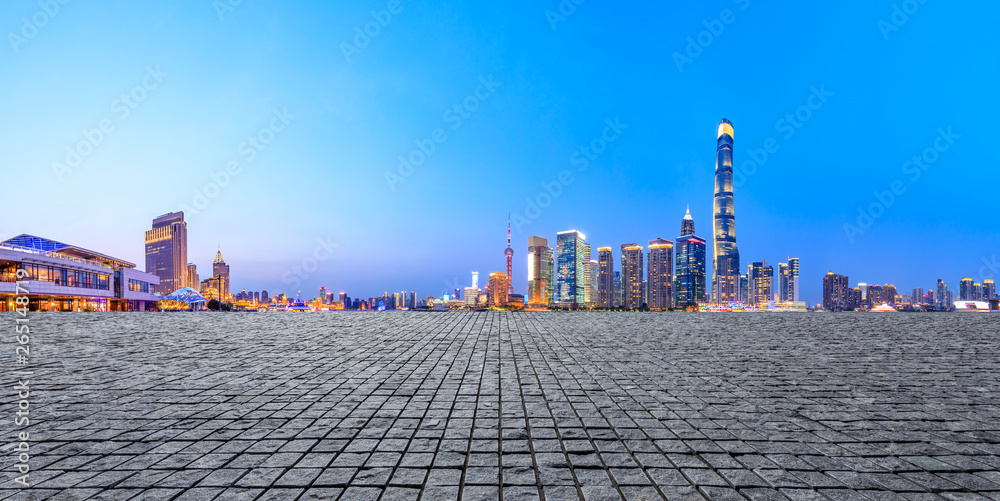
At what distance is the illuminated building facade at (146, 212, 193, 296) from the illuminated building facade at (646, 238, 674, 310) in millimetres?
146610

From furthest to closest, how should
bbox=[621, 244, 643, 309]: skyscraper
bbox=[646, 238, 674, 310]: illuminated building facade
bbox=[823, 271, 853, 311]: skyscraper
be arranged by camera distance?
bbox=[646, 238, 674, 310]: illuminated building facade
bbox=[621, 244, 643, 309]: skyscraper
bbox=[823, 271, 853, 311]: skyscraper

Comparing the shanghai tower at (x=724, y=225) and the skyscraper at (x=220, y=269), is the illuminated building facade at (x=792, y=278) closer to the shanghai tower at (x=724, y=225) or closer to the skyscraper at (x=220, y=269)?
the shanghai tower at (x=724, y=225)

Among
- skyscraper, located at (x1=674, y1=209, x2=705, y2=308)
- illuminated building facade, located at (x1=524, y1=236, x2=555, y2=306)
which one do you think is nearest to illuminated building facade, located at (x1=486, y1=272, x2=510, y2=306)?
illuminated building facade, located at (x1=524, y1=236, x2=555, y2=306)

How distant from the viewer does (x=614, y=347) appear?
9.12 m

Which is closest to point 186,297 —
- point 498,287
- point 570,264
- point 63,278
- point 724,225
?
point 63,278

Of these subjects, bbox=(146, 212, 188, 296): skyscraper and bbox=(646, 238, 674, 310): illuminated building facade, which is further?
bbox=(646, 238, 674, 310): illuminated building facade

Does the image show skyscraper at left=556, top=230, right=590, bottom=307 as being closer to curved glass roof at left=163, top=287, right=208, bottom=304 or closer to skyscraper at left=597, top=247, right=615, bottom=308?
skyscraper at left=597, top=247, right=615, bottom=308

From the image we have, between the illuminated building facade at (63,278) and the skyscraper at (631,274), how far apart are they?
342ft

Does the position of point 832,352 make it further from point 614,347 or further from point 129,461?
point 129,461

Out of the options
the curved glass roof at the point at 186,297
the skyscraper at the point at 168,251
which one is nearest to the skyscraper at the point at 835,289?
the curved glass roof at the point at 186,297

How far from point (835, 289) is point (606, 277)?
64225 millimetres

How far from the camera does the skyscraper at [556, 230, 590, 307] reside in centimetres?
16500

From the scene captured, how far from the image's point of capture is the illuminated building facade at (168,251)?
449ft

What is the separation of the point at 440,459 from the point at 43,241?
6157 centimetres
